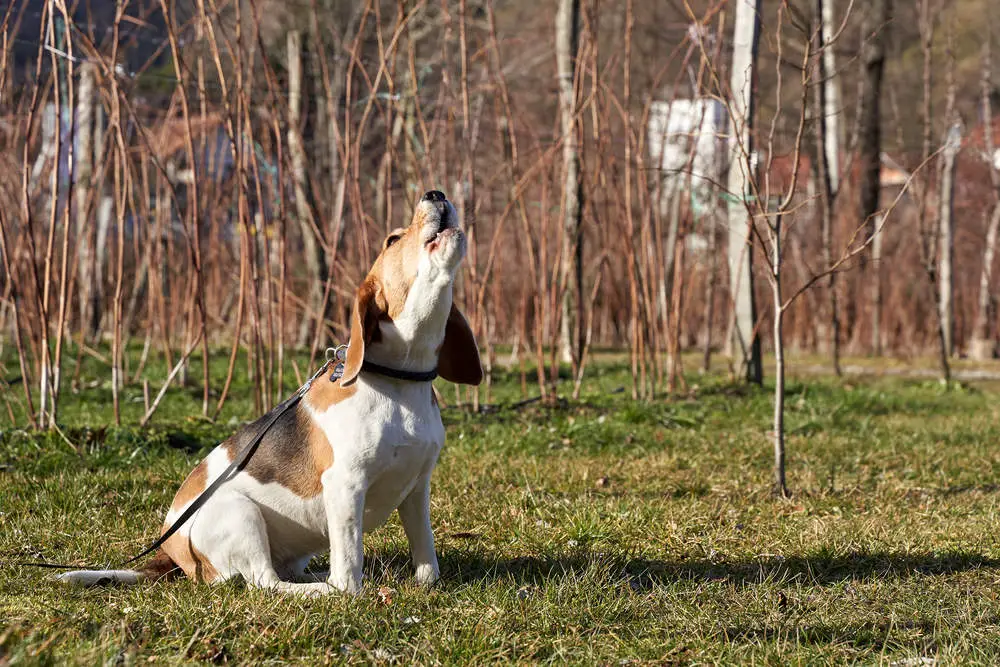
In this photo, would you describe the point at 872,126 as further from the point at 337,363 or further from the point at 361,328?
the point at 361,328

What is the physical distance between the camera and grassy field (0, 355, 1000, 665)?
2271 mm

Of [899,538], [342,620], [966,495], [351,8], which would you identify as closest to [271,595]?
[342,620]

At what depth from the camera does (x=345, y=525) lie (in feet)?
8.34

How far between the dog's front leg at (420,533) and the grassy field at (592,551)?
0.26 ft

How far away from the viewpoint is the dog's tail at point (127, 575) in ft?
8.59

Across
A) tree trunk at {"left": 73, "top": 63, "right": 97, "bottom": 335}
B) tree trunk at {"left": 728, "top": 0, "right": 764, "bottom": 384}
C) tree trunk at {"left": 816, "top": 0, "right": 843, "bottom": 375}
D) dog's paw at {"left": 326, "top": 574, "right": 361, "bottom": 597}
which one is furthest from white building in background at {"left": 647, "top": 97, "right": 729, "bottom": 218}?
tree trunk at {"left": 73, "top": 63, "right": 97, "bottom": 335}

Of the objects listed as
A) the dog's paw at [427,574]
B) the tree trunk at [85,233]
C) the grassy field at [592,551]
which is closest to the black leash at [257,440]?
the grassy field at [592,551]

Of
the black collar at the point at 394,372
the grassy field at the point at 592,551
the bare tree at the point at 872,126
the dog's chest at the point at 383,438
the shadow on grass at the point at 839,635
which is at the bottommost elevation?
the shadow on grass at the point at 839,635

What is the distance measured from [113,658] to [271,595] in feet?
1.89

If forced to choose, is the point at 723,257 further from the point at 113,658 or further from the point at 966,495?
the point at 113,658

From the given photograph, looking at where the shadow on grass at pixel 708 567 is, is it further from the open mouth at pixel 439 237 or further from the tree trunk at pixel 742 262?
the tree trunk at pixel 742 262

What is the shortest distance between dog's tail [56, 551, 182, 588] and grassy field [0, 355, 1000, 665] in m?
0.05

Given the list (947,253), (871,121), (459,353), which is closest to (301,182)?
(459,353)

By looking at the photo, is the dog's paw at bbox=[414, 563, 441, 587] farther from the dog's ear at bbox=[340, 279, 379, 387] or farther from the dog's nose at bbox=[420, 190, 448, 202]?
the dog's nose at bbox=[420, 190, 448, 202]
